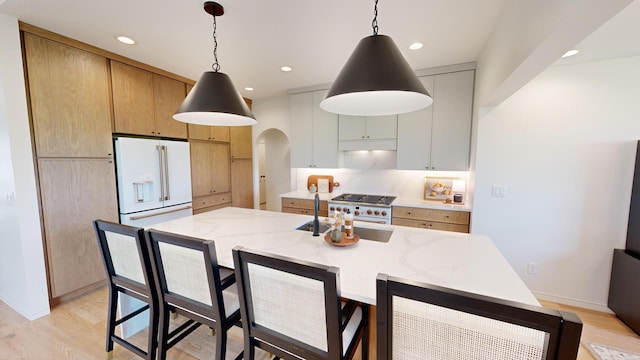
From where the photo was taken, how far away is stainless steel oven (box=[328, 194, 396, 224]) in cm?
313

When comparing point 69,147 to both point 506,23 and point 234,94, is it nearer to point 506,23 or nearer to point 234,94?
point 234,94

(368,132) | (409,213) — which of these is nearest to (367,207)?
(409,213)

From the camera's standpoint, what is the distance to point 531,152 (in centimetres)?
256

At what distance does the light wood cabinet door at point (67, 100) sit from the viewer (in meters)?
2.18

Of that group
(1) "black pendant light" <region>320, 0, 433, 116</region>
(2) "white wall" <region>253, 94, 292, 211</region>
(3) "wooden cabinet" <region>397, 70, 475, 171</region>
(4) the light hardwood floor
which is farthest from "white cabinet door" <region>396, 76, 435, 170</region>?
(2) "white wall" <region>253, 94, 292, 211</region>

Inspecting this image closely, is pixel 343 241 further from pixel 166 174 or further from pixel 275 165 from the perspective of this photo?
pixel 275 165

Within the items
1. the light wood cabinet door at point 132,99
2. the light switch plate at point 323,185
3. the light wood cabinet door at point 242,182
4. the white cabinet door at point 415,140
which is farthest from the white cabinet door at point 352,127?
the light wood cabinet door at point 132,99

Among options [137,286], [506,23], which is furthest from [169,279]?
[506,23]

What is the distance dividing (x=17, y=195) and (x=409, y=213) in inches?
153

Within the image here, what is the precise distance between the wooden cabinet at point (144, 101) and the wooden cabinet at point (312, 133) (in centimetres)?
164

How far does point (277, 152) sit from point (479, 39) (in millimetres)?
4454

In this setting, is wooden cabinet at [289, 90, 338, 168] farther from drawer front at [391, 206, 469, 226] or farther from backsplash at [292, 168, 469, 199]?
drawer front at [391, 206, 469, 226]

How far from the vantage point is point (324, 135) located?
3.79 meters

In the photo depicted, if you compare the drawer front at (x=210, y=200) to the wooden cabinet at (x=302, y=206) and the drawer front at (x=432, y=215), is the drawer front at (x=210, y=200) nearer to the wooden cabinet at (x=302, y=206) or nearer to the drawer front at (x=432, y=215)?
the wooden cabinet at (x=302, y=206)
